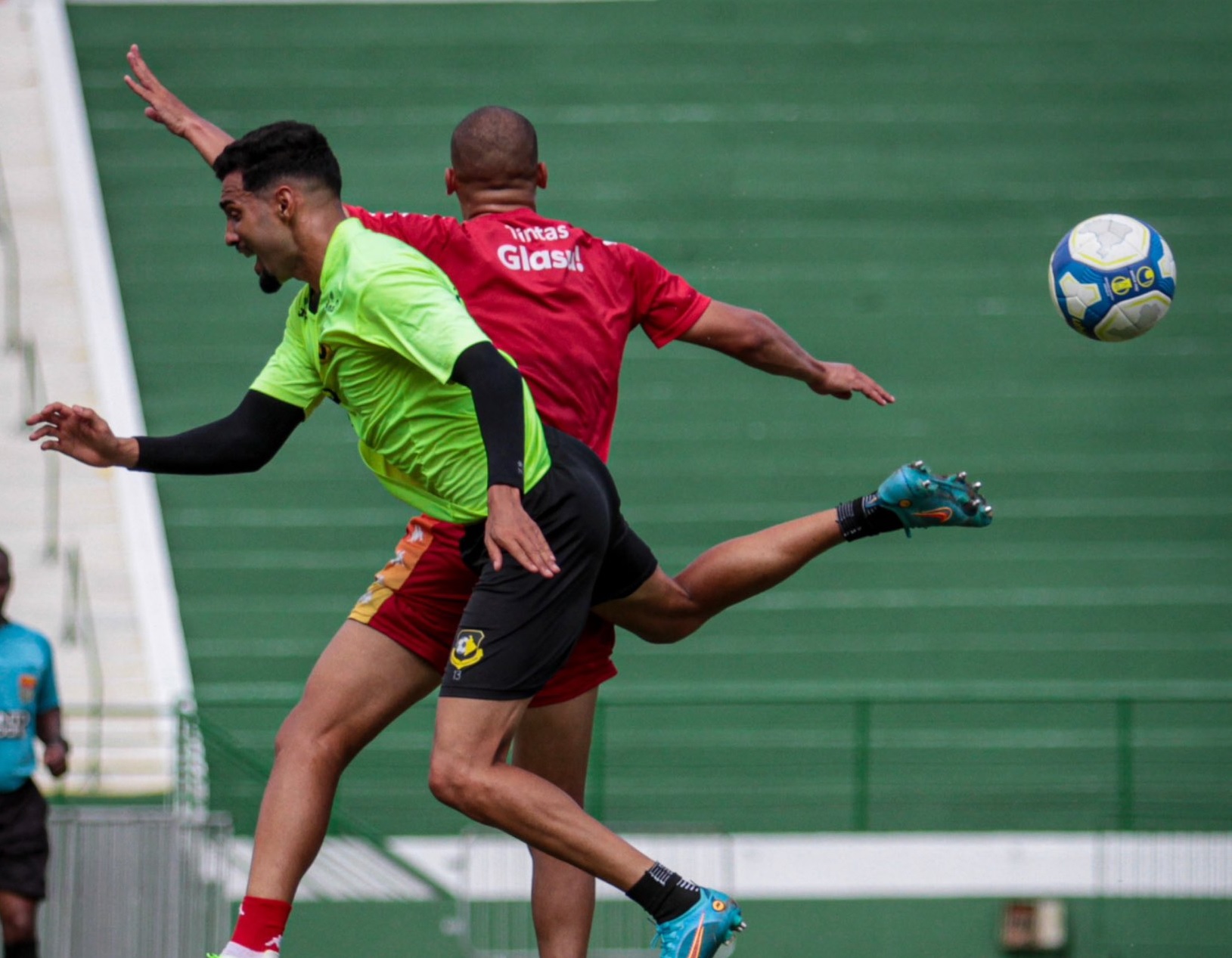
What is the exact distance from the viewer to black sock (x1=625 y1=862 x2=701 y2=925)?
445 centimetres

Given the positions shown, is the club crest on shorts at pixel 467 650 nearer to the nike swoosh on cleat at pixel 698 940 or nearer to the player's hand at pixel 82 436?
the nike swoosh on cleat at pixel 698 940

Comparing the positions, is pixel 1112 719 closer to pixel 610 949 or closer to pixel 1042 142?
pixel 610 949

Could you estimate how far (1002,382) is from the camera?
40.7 feet

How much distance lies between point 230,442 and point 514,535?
3.58ft

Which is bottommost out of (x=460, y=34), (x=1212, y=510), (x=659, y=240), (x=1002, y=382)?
(x=1212, y=510)

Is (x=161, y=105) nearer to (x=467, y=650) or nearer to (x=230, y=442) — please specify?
(x=230, y=442)

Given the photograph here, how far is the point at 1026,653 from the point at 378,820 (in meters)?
4.05

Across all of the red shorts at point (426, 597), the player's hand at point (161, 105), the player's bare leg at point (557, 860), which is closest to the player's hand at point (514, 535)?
the red shorts at point (426, 597)

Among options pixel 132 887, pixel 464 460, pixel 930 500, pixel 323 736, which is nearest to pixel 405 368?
pixel 464 460

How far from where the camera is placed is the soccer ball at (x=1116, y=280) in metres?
5.64

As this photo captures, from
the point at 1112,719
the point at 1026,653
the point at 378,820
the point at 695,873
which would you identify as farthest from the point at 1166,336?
the point at 378,820

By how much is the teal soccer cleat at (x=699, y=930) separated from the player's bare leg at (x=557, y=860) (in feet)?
2.19

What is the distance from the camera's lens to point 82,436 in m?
4.71

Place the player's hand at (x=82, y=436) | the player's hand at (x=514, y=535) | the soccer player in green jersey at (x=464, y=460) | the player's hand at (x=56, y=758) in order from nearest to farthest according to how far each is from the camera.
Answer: the player's hand at (x=514, y=535) < the soccer player in green jersey at (x=464, y=460) < the player's hand at (x=82, y=436) < the player's hand at (x=56, y=758)
